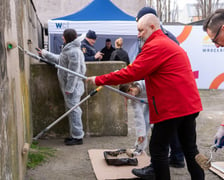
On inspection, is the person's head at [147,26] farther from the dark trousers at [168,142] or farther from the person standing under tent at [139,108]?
the person standing under tent at [139,108]

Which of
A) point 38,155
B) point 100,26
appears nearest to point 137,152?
point 38,155

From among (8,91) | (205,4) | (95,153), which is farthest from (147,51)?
(205,4)

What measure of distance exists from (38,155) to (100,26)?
612 centimetres

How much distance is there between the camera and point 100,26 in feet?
32.3

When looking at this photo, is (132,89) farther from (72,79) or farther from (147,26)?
(72,79)

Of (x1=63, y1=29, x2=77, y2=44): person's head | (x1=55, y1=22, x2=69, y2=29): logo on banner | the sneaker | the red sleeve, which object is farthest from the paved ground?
(x1=55, y1=22, x2=69, y2=29): logo on banner

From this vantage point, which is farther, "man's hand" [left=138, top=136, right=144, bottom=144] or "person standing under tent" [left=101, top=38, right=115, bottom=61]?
"person standing under tent" [left=101, top=38, right=115, bottom=61]

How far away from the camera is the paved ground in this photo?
3912 mm

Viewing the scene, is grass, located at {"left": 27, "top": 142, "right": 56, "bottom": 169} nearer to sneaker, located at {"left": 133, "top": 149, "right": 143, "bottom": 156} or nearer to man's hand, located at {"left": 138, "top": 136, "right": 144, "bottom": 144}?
sneaker, located at {"left": 133, "top": 149, "right": 143, "bottom": 156}

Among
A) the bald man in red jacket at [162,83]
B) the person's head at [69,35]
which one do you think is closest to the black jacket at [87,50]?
the person's head at [69,35]

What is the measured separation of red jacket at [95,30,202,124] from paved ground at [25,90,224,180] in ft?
4.22

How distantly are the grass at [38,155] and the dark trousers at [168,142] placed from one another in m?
1.77

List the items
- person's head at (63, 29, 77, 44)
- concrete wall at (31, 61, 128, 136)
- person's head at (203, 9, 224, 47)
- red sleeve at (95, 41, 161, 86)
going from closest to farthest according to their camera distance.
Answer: person's head at (203, 9, 224, 47) < red sleeve at (95, 41, 161, 86) < person's head at (63, 29, 77, 44) < concrete wall at (31, 61, 128, 136)

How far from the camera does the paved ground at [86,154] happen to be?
3.91 metres
